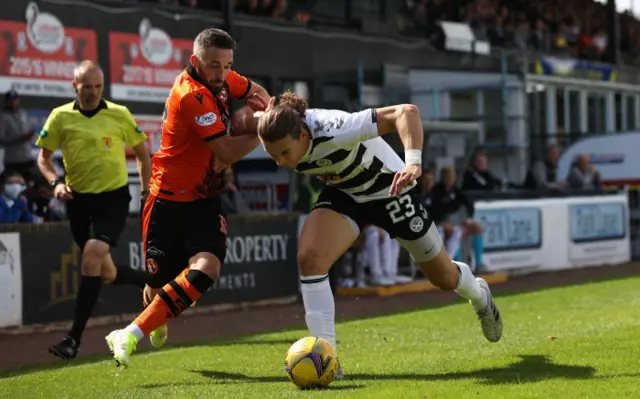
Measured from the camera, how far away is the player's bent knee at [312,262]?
7211 millimetres

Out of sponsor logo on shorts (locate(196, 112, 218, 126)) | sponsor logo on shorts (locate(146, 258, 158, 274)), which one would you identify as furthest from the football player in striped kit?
sponsor logo on shorts (locate(146, 258, 158, 274))

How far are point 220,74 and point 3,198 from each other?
6375 mm

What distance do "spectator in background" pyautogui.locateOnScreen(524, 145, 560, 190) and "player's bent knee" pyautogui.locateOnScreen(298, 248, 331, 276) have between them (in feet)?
49.0

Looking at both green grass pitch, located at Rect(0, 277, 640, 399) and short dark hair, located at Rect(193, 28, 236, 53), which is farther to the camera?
short dark hair, located at Rect(193, 28, 236, 53)

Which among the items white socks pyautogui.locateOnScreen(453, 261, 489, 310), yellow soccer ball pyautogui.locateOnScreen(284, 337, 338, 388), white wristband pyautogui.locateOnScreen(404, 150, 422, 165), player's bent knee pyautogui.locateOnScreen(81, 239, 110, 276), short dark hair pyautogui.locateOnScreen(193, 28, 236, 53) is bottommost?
yellow soccer ball pyautogui.locateOnScreen(284, 337, 338, 388)

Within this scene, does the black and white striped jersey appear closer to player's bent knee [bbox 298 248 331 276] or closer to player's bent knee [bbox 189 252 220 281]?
player's bent knee [bbox 298 248 331 276]

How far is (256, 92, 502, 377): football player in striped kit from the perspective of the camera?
272 inches

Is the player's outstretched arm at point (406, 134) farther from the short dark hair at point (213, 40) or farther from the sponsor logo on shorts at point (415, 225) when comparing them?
the short dark hair at point (213, 40)

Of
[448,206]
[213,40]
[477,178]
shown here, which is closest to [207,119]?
[213,40]

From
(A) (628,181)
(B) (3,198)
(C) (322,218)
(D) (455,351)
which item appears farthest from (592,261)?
(C) (322,218)

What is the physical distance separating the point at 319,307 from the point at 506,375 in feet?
3.99

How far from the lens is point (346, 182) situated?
24.7ft

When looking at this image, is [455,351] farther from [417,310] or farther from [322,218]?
[417,310]

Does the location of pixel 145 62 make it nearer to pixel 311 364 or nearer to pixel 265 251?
pixel 265 251
